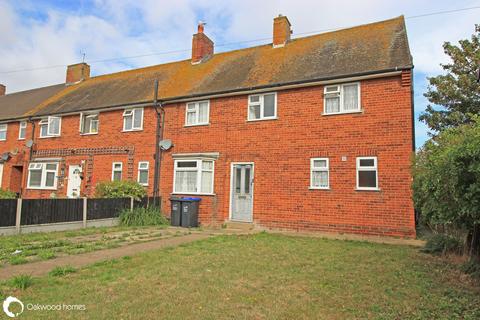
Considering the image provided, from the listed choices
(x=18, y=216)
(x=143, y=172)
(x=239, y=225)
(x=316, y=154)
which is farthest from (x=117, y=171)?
(x=316, y=154)

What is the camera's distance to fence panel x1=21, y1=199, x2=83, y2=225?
10.7 meters

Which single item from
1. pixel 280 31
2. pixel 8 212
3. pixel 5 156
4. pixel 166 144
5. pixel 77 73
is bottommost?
pixel 8 212

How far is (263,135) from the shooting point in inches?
536

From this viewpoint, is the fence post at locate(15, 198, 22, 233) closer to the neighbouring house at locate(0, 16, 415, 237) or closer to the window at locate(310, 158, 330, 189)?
the neighbouring house at locate(0, 16, 415, 237)

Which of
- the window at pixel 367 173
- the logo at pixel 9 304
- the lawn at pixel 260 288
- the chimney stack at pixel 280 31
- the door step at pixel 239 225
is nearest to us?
the logo at pixel 9 304

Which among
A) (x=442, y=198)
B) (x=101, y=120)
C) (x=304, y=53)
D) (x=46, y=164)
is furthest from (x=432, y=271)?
(x=46, y=164)

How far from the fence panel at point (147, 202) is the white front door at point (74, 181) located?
527 cm

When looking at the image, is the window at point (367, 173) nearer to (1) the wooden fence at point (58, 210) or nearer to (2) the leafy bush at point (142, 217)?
(2) the leafy bush at point (142, 217)

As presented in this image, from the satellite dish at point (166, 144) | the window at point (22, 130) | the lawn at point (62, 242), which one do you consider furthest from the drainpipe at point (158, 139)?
the window at point (22, 130)

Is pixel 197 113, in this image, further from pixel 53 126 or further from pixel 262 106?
pixel 53 126

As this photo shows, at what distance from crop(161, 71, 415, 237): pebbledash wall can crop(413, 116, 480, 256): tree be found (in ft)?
12.6

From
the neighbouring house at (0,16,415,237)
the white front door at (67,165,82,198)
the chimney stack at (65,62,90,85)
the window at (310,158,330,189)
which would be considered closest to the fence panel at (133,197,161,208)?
the neighbouring house at (0,16,415,237)

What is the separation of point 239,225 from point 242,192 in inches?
51.4

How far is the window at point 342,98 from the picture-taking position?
12.2 meters
